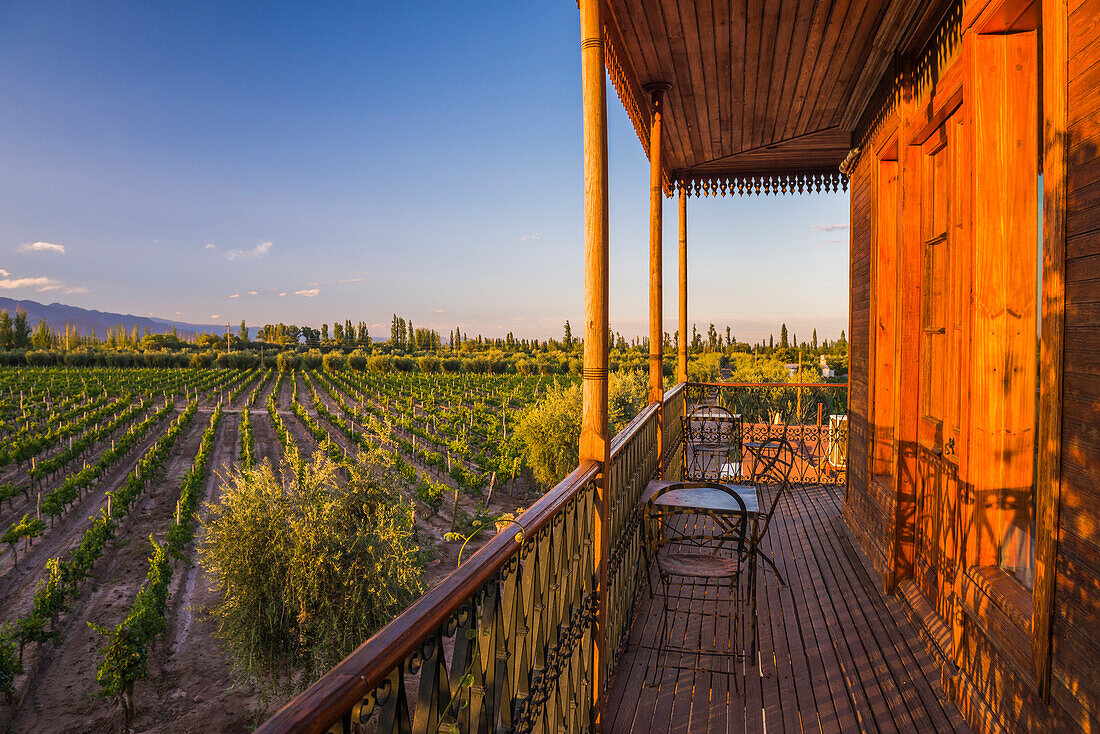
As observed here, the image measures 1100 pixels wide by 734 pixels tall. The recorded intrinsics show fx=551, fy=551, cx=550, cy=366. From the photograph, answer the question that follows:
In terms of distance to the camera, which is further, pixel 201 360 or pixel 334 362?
pixel 334 362

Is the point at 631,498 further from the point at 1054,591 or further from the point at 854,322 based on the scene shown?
the point at 854,322

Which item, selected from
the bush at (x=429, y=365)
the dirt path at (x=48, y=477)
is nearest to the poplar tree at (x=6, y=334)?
the bush at (x=429, y=365)

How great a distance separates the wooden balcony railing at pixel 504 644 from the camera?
2.31 ft

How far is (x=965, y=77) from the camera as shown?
7.26 feet

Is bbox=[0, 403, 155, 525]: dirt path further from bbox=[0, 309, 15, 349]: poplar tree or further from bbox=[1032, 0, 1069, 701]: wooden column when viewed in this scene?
bbox=[0, 309, 15, 349]: poplar tree

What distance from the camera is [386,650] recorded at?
2.46ft

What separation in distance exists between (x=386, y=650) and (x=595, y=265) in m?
1.55

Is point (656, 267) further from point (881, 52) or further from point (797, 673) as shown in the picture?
point (797, 673)

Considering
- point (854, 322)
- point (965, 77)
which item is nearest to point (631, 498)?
point (965, 77)

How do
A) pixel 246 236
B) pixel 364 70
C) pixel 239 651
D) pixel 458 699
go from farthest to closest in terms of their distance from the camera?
1. pixel 246 236
2. pixel 364 70
3. pixel 239 651
4. pixel 458 699

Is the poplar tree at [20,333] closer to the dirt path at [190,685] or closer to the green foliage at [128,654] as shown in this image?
the dirt path at [190,685]

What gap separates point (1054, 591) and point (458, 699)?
1627 mm

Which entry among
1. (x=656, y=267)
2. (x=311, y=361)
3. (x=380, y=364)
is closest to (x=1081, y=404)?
(x=656, y=267)

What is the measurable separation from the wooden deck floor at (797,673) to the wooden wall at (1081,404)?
37.3 inches
